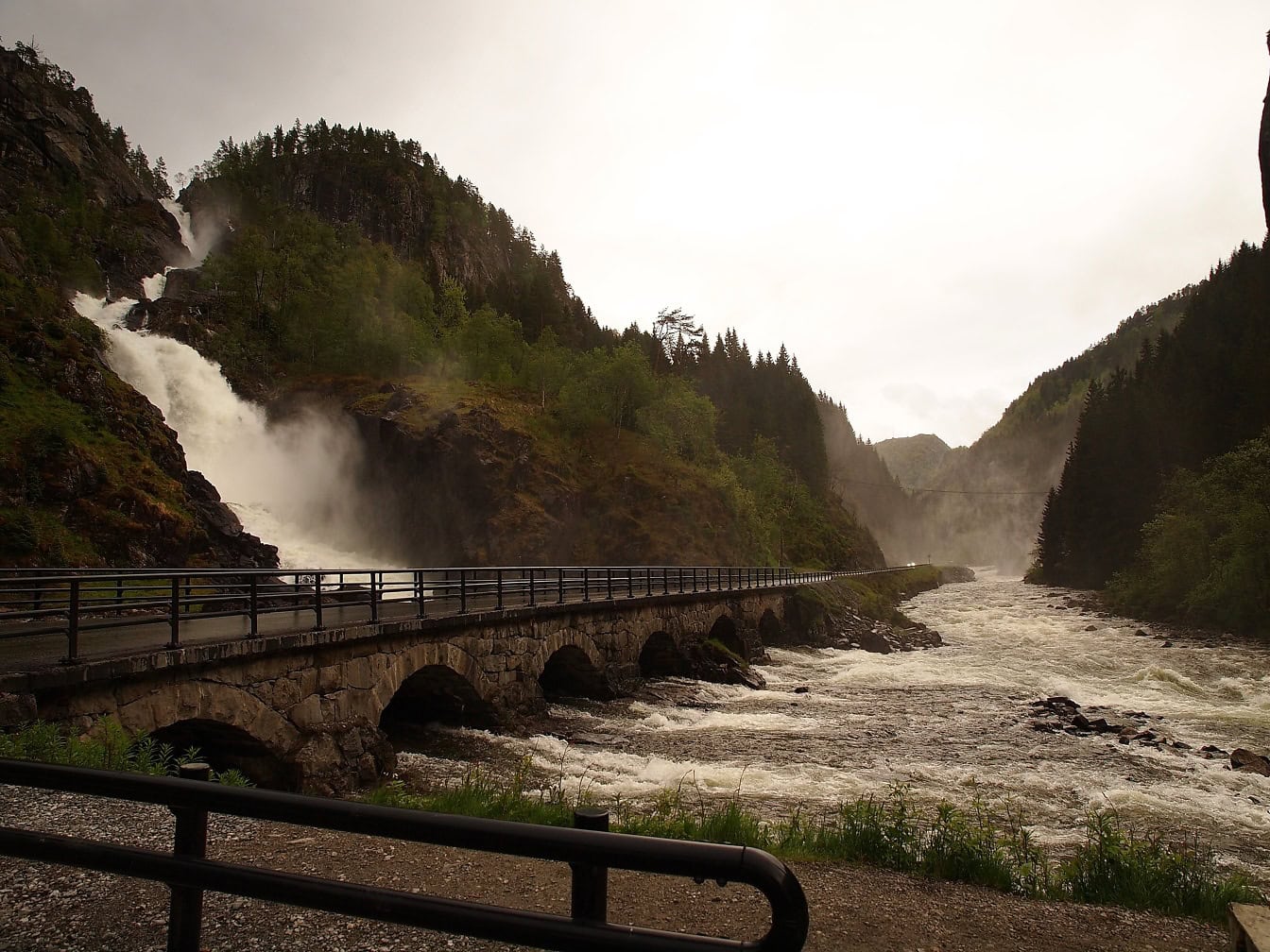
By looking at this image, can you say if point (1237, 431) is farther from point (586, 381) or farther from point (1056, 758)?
point (1056, 758)

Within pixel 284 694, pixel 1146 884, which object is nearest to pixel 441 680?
pixel 284 694

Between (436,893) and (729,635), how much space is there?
28678 mm

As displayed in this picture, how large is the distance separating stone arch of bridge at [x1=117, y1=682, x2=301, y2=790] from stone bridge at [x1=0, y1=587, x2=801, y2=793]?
17 mm

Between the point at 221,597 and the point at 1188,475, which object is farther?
the point at 1188,475

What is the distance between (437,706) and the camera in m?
17.1

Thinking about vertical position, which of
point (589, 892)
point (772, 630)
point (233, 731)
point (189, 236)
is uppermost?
point (189, 236)

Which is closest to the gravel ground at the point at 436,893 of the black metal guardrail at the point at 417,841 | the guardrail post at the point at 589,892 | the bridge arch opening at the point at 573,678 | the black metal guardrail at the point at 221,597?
the black metal guardrail at the point at 417,841

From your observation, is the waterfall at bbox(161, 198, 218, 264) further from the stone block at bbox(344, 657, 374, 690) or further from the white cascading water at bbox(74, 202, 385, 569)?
the stone block at bbox(344, 657, 374, 690)

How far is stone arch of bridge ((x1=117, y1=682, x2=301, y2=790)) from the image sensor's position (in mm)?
9891

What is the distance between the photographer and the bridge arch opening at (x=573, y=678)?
21.5 m

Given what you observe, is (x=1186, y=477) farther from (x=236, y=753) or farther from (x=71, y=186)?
(x=71, y=186)

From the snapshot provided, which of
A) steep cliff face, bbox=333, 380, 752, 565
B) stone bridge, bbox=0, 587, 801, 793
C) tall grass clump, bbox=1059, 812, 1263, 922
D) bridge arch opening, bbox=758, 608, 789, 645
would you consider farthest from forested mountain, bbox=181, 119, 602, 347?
tall grass clump, bbox=1059, 812, 1263, 922

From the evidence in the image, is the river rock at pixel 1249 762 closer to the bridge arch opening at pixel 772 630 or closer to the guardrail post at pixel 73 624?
the guardrail post at pixel 73 624

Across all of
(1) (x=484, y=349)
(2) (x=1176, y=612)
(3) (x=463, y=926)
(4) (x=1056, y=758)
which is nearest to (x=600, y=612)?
(4) (x=1056, y=758)
